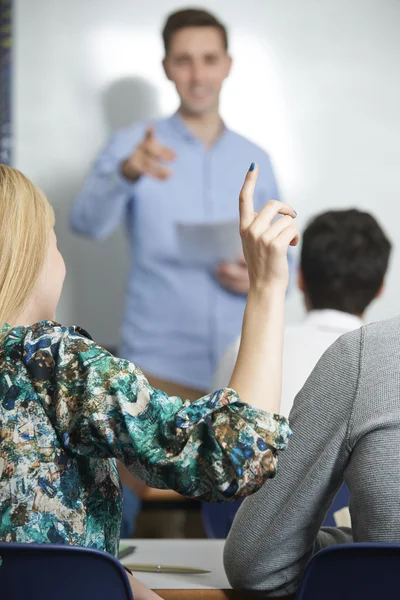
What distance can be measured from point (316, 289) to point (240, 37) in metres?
2.29

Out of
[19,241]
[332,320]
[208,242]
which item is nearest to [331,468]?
[19,241]

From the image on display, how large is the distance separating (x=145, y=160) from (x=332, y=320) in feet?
5.38

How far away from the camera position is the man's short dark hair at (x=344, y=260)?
95.1 inches

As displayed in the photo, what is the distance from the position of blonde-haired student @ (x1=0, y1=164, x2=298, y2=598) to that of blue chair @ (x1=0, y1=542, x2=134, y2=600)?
0.07 metres

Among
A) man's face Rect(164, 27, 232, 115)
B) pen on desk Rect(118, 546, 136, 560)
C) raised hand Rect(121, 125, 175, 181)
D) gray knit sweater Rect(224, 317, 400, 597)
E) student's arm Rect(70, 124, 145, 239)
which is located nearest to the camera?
gray knit sweater Rect(224, 317, 400, 597)

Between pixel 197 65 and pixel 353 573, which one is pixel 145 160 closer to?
pixel 197 65

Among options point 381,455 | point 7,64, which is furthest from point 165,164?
point 381,455

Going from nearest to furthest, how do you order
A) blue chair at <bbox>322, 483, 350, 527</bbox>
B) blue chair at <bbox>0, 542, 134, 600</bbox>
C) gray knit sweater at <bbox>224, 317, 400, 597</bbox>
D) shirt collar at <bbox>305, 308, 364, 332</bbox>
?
blue chair at <bbox>0, 542, 134, 600</bbox>
gray knit sweater at <bbox>224, 317, 400, 597</bbox>
blue chair at <bbox>322, 483, 350, 527</bbox>
shirt collar at <bbox>305, 308, 364, 332</bbox>

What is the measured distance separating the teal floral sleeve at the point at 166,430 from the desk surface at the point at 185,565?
0.28 metres

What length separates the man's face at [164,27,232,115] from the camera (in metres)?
4.08

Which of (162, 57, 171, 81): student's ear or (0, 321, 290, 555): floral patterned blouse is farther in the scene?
(162, 57, 171, 81): student's ear

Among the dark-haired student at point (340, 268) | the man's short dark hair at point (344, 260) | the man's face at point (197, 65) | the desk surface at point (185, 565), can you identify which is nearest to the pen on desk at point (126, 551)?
the desk surface at point (185, 565)

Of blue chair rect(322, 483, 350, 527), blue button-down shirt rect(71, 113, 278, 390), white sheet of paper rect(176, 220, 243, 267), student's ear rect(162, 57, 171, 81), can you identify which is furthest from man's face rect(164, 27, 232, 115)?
blue chair rect(322, 483, 350, 527)

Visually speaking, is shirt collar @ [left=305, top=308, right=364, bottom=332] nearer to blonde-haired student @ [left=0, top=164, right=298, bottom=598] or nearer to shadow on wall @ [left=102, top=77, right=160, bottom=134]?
blonde-haired student @ [left=0, top=164, right=298, bottom=598]
